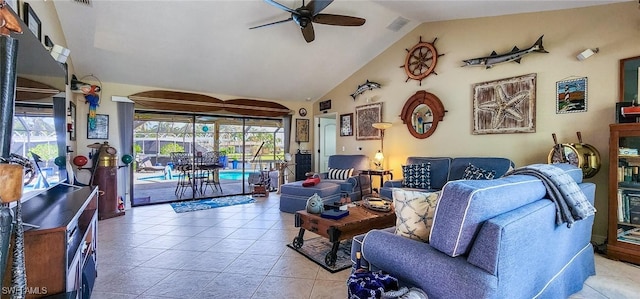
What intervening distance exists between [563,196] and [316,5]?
2.94 metres

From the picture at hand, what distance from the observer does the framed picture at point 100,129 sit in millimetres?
5120

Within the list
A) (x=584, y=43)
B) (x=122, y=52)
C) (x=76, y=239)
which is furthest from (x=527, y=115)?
(x=122, y=52)

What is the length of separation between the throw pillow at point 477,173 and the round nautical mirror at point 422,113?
1077mm

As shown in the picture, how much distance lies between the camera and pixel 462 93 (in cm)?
472

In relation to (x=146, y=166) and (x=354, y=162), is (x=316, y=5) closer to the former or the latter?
(x=354, y=162)

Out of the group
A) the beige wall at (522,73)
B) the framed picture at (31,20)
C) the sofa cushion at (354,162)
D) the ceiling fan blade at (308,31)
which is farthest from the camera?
the sofa cushion at (354,162)

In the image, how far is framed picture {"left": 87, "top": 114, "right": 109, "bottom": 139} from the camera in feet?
16.8

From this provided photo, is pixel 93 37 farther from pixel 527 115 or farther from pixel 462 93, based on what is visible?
pixel 527 115

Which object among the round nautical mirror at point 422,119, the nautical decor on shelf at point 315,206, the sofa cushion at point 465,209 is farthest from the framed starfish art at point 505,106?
the sofa cushion at point 465,209

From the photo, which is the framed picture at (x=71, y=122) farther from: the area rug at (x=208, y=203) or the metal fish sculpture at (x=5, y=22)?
the metal fish sculpture at (x=5, y=22)

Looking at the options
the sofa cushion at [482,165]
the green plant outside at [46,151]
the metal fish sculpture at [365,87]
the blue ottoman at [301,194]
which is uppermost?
the metal fish sculpture at [365,87]

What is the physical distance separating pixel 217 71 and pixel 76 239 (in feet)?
14.2

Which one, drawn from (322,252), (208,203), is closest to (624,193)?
(322,252)

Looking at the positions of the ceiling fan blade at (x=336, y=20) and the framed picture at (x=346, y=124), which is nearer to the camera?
the ceiling fan blade at (x=336, y=20)
